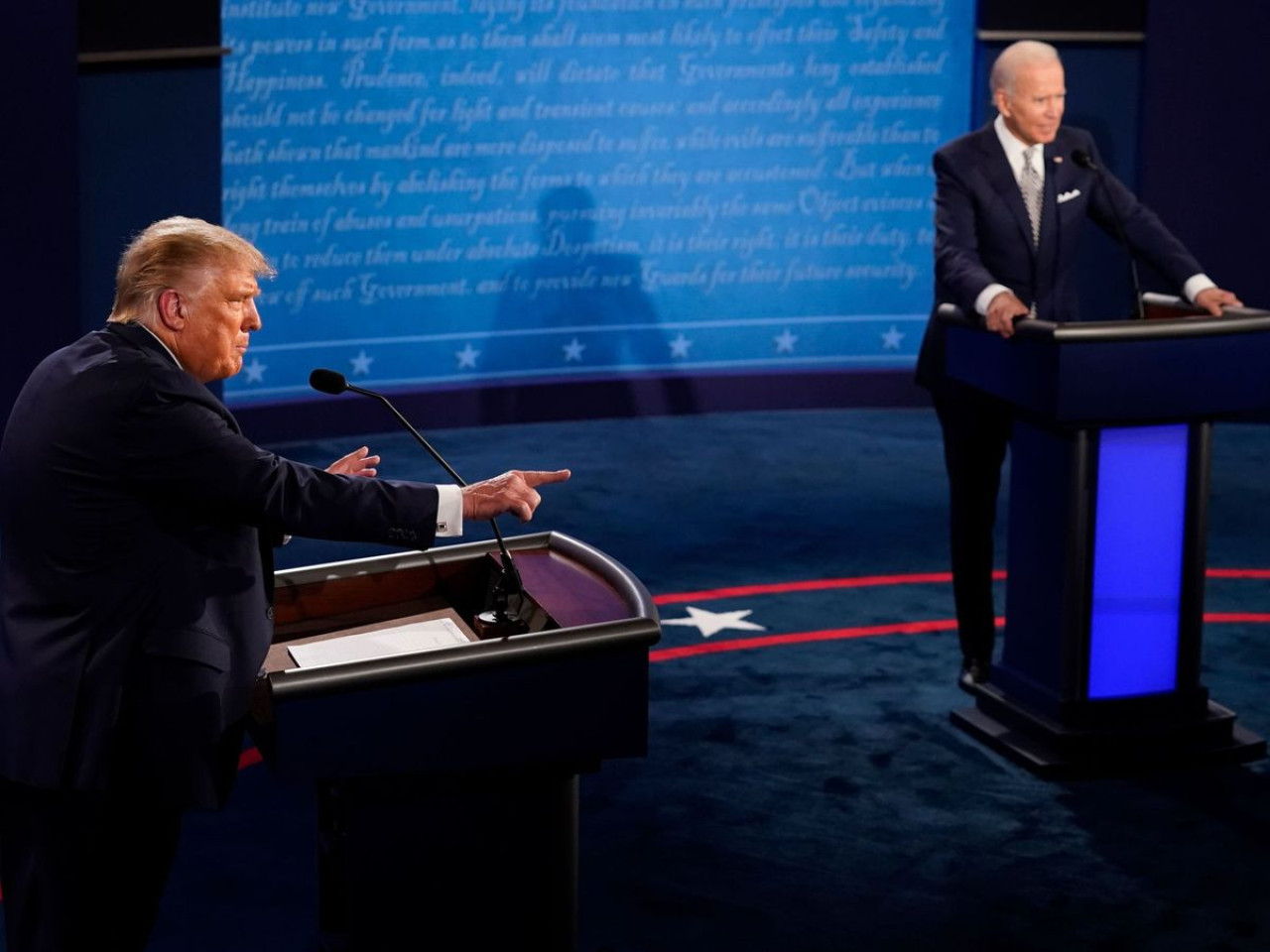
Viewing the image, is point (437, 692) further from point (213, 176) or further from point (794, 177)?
point (794, 177)

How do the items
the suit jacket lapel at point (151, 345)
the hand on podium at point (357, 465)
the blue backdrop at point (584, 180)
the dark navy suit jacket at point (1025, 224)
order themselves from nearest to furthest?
the suit jacket lapel at point (151, 345) → the hand on podium at point (357, 465) → the dark navy suit jacket at point (1025, 224) → the blue backdrop at point (584, 180)

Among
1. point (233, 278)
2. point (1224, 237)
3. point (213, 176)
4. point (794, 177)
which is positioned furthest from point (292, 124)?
point (233, 278)

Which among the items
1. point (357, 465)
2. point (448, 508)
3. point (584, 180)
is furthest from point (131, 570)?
point (584, 180)

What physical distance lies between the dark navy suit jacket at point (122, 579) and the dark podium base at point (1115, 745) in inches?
101

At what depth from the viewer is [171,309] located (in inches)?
108

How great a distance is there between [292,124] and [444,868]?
6264 mm

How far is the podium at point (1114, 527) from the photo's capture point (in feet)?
14.6

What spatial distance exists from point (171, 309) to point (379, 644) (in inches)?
23.6

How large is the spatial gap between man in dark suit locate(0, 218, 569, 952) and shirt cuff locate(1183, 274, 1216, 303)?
2.61 metres

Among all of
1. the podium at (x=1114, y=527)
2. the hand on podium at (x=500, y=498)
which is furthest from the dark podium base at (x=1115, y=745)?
the hand on podium at (x=500, y=498)

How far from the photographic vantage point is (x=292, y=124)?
8547 millimetres

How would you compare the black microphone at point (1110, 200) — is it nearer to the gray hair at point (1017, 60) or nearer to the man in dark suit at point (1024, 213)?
the man in dark suit at point (1024, 213)

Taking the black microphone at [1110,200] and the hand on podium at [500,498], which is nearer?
the hand on podium at [500,498]

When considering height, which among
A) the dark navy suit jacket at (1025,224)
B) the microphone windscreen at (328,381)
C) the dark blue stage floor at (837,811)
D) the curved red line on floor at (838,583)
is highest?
the dark navy suit jacket at (1025,224)
